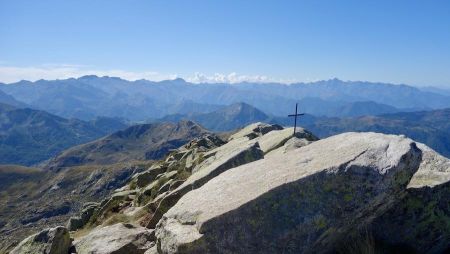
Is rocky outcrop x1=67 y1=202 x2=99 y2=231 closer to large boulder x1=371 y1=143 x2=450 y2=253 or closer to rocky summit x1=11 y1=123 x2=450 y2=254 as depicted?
rocky summit x1=11 y1=123 x2=450 y2=254

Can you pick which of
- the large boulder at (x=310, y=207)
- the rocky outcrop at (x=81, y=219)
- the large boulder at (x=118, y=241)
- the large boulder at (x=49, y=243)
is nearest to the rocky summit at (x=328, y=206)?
the large boulder at (x=310, y=207)

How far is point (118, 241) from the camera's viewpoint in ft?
55.3

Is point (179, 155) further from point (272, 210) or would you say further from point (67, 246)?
point (272, 210)

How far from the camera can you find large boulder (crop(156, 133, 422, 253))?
11898 millimetres

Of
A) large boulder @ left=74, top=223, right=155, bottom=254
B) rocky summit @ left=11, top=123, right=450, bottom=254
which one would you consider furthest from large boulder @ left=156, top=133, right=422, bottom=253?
large boulder @ left=74, top=223, right=155, bottom=254

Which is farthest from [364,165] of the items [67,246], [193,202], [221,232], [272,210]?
A: [67,246]

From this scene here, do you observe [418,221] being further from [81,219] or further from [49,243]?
[81,219]

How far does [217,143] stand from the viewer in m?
51.5

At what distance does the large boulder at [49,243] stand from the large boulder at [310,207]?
8.12m

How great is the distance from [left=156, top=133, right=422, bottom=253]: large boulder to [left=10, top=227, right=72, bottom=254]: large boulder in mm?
8119

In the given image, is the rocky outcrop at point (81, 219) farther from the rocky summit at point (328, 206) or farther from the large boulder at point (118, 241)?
the rocky summit at point (328, 206)

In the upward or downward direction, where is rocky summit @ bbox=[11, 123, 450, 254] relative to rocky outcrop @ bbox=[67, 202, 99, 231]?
upward

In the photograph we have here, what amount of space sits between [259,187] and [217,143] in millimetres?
38489

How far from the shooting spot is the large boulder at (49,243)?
59.6ft
